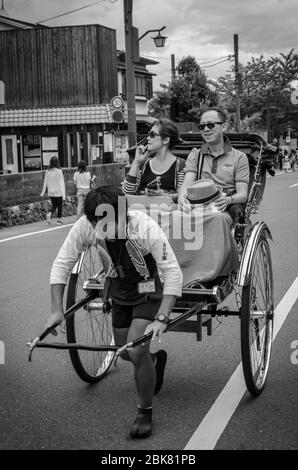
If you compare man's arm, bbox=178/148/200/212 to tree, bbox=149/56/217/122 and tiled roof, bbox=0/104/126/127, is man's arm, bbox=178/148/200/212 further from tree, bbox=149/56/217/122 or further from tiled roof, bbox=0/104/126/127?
tree, bbox=149/56/217/122

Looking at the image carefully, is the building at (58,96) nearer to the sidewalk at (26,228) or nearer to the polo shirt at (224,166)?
the sidewalk at (26,228)

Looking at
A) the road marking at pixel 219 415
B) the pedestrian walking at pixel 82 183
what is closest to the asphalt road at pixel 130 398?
the road marking at pixel 219 415

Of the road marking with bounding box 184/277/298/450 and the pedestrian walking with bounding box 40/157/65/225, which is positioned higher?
the pedestrian walking with bounding box 40/157/65/225

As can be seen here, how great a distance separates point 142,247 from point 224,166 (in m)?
1.92

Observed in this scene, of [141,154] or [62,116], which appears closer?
[141,154]

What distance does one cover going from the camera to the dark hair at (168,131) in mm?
5672

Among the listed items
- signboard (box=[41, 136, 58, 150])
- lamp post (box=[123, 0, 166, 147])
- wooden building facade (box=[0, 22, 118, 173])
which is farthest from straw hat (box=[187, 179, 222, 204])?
signboard (box=[41, 136, 58, 150])

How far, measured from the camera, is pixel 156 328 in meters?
3.81

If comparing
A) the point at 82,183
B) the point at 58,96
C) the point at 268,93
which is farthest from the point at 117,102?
the point at 268,93

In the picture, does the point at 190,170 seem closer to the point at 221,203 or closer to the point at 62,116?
the point at 221,203

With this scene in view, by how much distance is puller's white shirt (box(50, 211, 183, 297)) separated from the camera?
3.99 metres

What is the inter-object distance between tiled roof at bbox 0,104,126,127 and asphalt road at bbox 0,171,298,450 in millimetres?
27408
